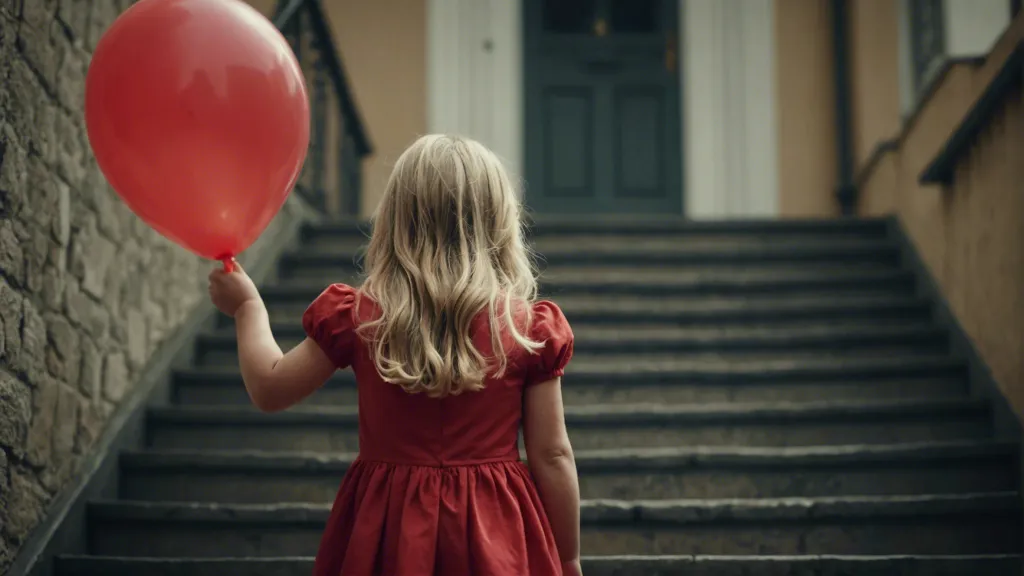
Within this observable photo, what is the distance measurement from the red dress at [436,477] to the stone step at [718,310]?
9.71ft

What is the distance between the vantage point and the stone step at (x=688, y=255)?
530cm

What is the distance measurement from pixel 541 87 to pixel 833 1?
2.10 metres

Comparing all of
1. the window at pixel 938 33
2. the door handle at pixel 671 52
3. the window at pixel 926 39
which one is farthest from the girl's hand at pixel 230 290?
the door handle at pixel 671 52

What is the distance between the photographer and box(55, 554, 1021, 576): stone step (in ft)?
10.4

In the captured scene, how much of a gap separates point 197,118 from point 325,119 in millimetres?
4622

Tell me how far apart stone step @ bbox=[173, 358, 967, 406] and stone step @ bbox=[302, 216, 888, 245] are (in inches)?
53.6

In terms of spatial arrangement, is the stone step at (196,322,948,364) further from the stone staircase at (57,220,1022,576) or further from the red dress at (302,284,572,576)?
the red dress at (302,284,572,576)

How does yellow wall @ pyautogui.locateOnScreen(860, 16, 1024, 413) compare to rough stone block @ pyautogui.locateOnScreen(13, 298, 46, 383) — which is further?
yellow wall @ pyautogui.locateOnScreen(860, 16, 1024, 413)

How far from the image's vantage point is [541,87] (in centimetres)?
773

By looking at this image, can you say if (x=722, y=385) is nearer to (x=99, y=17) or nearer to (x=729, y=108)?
(x=99, y=17)

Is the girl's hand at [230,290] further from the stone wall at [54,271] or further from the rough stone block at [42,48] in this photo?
the rough stone block at [42,48]

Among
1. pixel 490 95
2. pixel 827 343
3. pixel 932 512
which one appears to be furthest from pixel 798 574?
pixel 490 95

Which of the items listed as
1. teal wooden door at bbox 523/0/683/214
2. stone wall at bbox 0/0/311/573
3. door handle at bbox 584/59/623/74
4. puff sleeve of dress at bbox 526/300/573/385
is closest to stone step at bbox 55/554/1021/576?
stone wall at bbox 0/0/311/573

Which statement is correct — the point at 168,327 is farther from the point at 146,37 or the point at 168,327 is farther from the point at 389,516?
the point at 389,516
